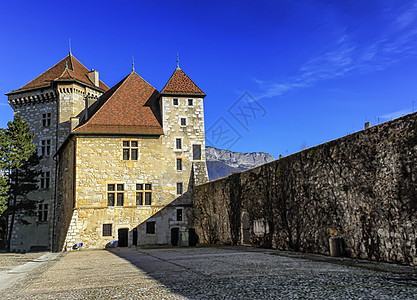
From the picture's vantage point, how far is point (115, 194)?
24219mm

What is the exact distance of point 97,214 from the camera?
77.7 ft

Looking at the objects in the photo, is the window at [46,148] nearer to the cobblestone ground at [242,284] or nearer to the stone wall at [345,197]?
the stone wall at [345,197]

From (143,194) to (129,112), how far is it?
231 inches

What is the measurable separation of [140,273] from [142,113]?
1941 cm

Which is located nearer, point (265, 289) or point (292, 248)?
point (265, 289)

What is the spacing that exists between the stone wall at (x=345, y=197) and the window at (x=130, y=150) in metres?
10.2

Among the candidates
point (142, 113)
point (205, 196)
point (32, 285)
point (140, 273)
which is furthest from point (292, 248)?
point (142, 113)

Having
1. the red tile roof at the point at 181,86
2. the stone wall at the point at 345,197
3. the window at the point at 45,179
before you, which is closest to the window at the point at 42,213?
the window at the point at 45,179

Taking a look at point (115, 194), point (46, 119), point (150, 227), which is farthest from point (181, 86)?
point (46, 119)

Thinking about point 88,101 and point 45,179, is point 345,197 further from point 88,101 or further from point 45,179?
point 45,179

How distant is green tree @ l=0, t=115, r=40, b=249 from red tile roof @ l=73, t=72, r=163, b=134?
25.6ft

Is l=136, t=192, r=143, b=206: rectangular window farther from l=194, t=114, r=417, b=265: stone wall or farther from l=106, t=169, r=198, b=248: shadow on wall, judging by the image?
l=194, t=114, r=417, b=265: stone wall

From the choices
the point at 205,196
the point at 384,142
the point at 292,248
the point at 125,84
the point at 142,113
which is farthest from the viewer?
the point at 125,84

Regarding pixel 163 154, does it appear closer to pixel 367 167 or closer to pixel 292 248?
pixel 292 248
